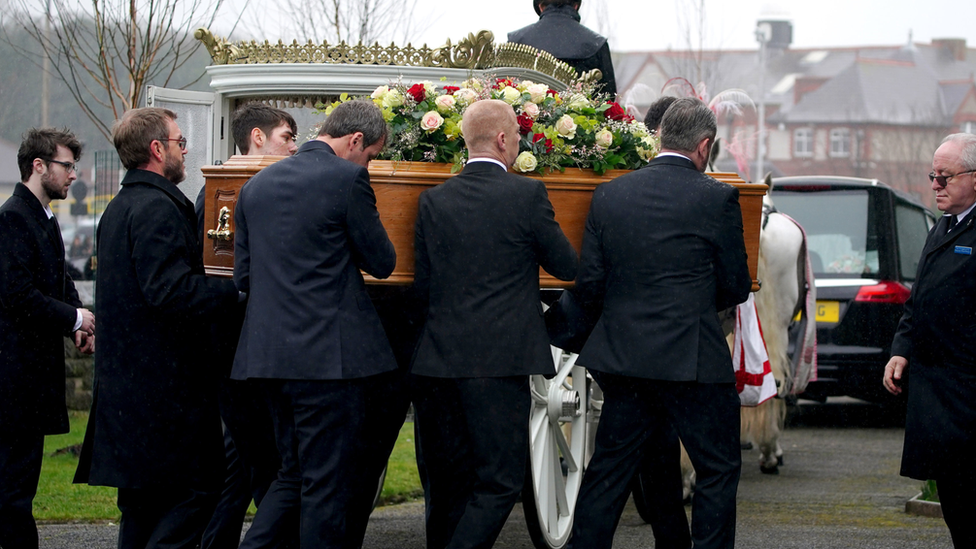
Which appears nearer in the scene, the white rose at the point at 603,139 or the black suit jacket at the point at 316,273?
the black suit jacket at the point at 316,273

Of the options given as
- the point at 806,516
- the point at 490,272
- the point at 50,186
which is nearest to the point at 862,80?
the point at 806,516

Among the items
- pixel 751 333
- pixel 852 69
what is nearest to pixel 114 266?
pixel 751 333

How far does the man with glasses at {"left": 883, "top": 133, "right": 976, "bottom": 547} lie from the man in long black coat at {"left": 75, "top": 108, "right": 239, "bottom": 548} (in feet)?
8.84

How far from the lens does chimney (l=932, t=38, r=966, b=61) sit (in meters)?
72.4

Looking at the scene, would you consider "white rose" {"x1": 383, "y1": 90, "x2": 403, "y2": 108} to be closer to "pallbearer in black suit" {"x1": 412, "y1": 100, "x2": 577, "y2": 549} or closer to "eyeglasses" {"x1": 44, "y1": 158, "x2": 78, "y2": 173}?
"pallbearer in black suit" {"x1": 412, "y1": 100, "x2": 577, "y2": 549}

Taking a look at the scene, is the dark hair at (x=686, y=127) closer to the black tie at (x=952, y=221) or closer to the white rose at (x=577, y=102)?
the white rose at (x=577, y=102)

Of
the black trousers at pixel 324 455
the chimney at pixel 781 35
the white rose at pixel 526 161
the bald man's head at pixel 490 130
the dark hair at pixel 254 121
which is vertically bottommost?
the black trousers at pixel 324 455

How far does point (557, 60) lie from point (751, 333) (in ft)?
6.02

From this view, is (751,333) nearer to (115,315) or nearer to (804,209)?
(115,315)

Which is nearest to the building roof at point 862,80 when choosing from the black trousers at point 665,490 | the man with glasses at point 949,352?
the man with glasses at point 949,352

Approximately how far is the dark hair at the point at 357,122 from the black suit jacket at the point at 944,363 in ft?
7.42

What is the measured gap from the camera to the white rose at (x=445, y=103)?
4.70m

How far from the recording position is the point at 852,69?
66.3 metres

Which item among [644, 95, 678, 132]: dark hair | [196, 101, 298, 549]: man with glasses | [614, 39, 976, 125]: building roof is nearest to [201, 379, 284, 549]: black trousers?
[196, 101, 298, 549]: man with glasses
